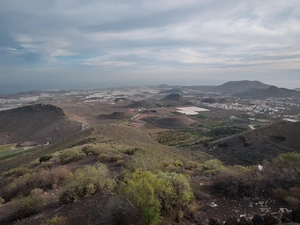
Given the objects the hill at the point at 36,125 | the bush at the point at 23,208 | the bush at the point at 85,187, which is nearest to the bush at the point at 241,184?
the bush at the point at 85,187

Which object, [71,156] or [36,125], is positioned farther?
[36,125]

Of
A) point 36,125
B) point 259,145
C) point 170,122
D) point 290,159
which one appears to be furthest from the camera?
point 170,122

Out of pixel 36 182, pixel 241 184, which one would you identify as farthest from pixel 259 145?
pixel 36 182

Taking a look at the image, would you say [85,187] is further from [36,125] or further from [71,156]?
[36,125]

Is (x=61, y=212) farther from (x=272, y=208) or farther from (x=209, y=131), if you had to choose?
(x=209, y=131)

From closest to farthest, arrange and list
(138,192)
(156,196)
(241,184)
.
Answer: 1. (138,192)
2. (156,196)
3. (241,184)

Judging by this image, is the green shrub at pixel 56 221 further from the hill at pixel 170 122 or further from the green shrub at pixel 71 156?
the hill at pixel 170 122

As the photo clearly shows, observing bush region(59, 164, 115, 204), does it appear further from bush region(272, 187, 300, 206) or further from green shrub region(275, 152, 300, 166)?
green shrub region(275, 152, 300, 166)
